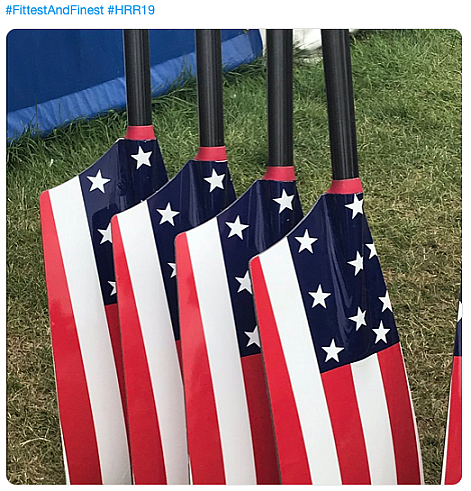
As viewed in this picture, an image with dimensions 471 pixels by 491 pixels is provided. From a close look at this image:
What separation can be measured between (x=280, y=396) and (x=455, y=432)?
233mm

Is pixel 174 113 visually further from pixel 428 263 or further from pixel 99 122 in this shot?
pixel 428 263

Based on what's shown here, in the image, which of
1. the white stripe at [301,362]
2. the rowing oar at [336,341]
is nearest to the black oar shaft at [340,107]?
the rowing oar at [336,341]

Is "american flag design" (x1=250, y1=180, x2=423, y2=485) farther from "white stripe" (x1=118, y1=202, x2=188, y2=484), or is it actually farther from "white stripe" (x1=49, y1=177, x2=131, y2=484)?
"white stripe" (x1=49, y1=177, x2=131, y2=484)

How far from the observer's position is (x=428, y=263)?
1231mm

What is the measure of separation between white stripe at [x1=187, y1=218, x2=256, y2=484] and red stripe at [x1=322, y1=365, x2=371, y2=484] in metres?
0.12

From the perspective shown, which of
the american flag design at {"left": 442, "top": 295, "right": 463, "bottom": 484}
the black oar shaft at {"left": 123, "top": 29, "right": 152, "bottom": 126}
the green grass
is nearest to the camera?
the american flag design at {"left": 442, "top": 295, "right": 463, "bottom": 484}

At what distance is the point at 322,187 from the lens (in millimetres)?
1243

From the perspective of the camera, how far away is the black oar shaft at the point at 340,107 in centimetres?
99

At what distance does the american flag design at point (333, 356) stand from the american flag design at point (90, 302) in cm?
26

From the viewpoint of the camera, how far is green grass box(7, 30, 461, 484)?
46.3 inches

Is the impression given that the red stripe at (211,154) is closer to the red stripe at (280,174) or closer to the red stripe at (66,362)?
the red stripe at (280,174)

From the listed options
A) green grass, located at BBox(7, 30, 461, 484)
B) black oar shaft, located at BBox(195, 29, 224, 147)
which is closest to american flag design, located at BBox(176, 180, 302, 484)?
black oar shaft, located at BBox(195, 29, 224, 147)

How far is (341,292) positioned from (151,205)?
0.29 m
